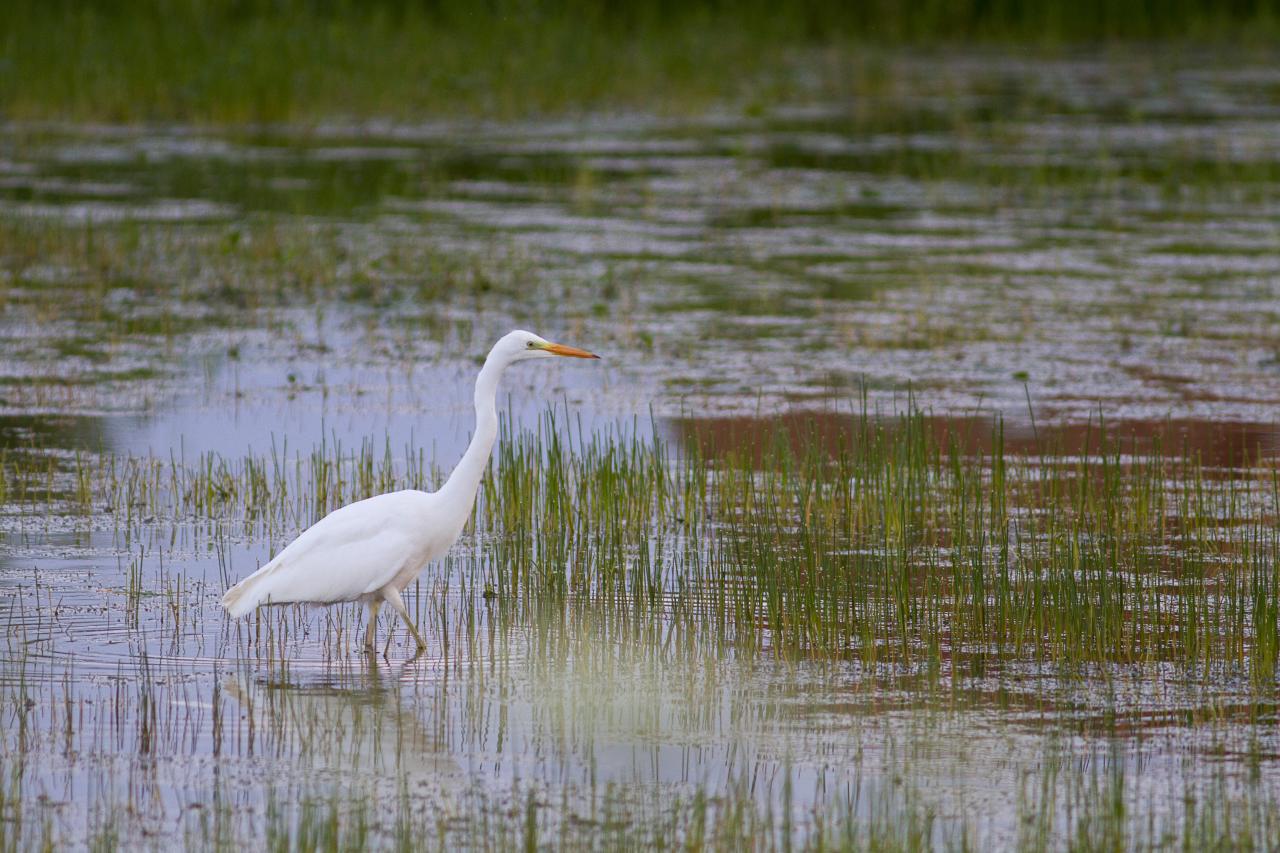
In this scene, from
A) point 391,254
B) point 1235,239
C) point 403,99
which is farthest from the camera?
point 403,99

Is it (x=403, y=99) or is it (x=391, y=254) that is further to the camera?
(x=403, y=99)

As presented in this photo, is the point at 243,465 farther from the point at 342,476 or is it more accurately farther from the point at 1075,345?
the point at 1075,345

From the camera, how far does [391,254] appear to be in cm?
1702

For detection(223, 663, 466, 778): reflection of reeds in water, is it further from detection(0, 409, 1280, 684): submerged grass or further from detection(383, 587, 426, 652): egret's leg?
detection(0, 409, 1280, 684): submerged grass

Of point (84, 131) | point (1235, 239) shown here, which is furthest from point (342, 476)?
point (84, 131)

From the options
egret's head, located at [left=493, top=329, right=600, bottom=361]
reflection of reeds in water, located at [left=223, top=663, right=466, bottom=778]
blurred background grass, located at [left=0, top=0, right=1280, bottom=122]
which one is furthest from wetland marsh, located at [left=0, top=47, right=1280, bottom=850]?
blurred background grass, located at [left=0, top=0, right=1280, bottom=122]

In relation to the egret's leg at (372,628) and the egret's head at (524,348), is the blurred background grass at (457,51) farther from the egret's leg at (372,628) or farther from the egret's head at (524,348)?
the egret's leg at (372,628)

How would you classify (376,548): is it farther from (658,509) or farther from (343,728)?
(658,509)

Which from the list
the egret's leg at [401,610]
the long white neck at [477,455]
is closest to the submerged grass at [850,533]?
the long white neck at [477,455]

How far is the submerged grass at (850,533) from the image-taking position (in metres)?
7.65

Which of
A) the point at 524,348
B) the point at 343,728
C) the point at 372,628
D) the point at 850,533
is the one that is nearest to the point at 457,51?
the point at 850,533

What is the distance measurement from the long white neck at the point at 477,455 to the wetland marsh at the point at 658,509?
1.49 feet

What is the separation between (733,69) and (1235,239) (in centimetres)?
1286

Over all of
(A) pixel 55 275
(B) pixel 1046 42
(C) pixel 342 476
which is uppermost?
(B) pixel 1046 42
